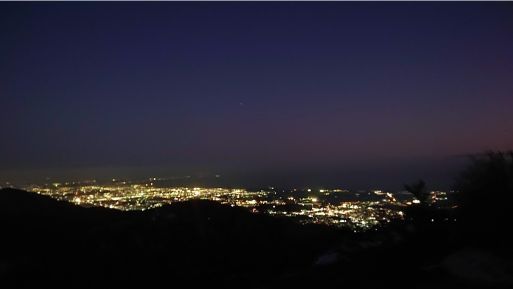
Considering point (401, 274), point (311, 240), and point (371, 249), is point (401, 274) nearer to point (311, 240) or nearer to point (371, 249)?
point (371, 249)

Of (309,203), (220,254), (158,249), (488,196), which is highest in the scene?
(488,196)

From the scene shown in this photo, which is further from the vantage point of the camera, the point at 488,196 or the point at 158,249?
the point at 158,249

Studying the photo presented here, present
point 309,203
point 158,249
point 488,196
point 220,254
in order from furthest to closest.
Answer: point 309,203 < point 158,249 < point 220,254 < point 488,196

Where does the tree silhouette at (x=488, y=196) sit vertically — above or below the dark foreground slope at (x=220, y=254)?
above

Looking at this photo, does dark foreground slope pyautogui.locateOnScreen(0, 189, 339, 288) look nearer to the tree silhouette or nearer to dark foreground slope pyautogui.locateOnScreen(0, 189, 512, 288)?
dark foreground slope pyautogui.locateOnScreen(0, 189, 512, 288)

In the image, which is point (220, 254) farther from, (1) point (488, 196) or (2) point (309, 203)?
(2) point (309, 203)

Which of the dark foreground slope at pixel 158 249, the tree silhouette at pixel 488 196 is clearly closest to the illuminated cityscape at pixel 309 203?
the tree silhouette at pixel 488 196

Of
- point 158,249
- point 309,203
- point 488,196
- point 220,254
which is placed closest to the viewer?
point 488,196

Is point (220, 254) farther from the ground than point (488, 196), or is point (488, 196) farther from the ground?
point (488, 196)

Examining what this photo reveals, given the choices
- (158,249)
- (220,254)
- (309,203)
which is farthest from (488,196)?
(309,203)

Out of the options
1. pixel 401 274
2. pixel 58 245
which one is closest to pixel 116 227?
pixel 58 245

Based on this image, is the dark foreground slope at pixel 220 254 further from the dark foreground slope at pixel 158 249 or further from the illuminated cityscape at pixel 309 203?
the illuminated cityscape at pixel 309 203
